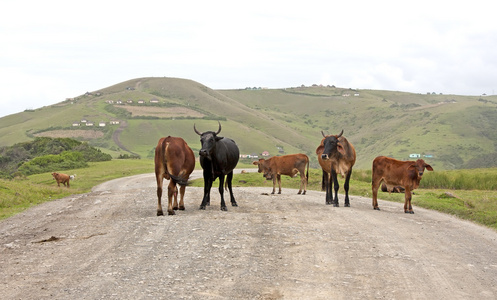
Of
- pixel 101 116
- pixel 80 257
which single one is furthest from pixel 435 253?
pixel 101 116

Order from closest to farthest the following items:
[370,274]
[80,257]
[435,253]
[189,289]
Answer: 1. [189,289]
2. [370,274]
3. [80,257]
4. [435,253]

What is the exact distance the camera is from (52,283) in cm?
872

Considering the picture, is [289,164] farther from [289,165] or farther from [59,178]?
[59,178]

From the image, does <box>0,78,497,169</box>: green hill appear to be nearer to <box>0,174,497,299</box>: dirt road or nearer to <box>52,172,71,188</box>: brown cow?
<box>52,172,71,188</box>: brown cow

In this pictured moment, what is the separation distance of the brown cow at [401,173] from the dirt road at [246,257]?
5.59ft

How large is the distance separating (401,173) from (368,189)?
32.8ft

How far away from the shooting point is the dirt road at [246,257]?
8398 millimetres

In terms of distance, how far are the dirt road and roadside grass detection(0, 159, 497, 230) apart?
115 inches

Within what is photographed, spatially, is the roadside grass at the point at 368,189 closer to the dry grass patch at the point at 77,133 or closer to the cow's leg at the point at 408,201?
the cow's leg at the point at 408,201

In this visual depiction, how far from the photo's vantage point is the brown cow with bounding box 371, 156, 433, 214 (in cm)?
1875

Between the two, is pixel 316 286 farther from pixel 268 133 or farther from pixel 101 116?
pixel 268 133

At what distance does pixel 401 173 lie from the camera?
19.1 metres

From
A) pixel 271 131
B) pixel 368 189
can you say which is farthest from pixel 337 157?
pixel 271 131

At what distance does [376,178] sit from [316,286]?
1186 cm
